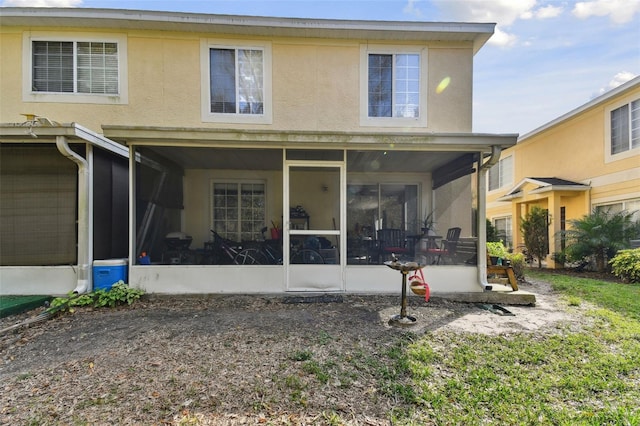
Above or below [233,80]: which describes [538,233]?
below

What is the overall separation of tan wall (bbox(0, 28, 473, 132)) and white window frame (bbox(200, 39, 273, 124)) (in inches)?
3.9

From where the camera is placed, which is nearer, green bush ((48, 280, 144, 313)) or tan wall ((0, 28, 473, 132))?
green bush ((48, 280, 144, 313))

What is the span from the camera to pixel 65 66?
695 centimetres

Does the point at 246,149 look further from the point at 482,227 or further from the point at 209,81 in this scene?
the point at 482,227

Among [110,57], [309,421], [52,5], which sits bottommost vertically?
[309,421]

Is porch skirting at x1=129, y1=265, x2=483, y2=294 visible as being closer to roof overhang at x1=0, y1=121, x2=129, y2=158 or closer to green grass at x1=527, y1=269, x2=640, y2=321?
green grass at x1=527, y1=269, x2=640, y2=321

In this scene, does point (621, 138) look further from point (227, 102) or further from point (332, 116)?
point (227, 102)

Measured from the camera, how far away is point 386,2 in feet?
24.3

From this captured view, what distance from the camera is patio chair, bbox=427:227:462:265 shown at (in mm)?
5965

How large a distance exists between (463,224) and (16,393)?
22.0 ft

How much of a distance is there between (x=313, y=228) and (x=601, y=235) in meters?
8.39

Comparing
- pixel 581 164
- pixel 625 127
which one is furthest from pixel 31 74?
pixel 581 164

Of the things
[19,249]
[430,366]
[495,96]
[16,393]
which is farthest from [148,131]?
[495,96]

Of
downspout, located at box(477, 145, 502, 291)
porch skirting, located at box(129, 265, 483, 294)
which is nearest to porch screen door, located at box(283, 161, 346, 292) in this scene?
porch skirting, located at box(129, 265, 483, 294)
